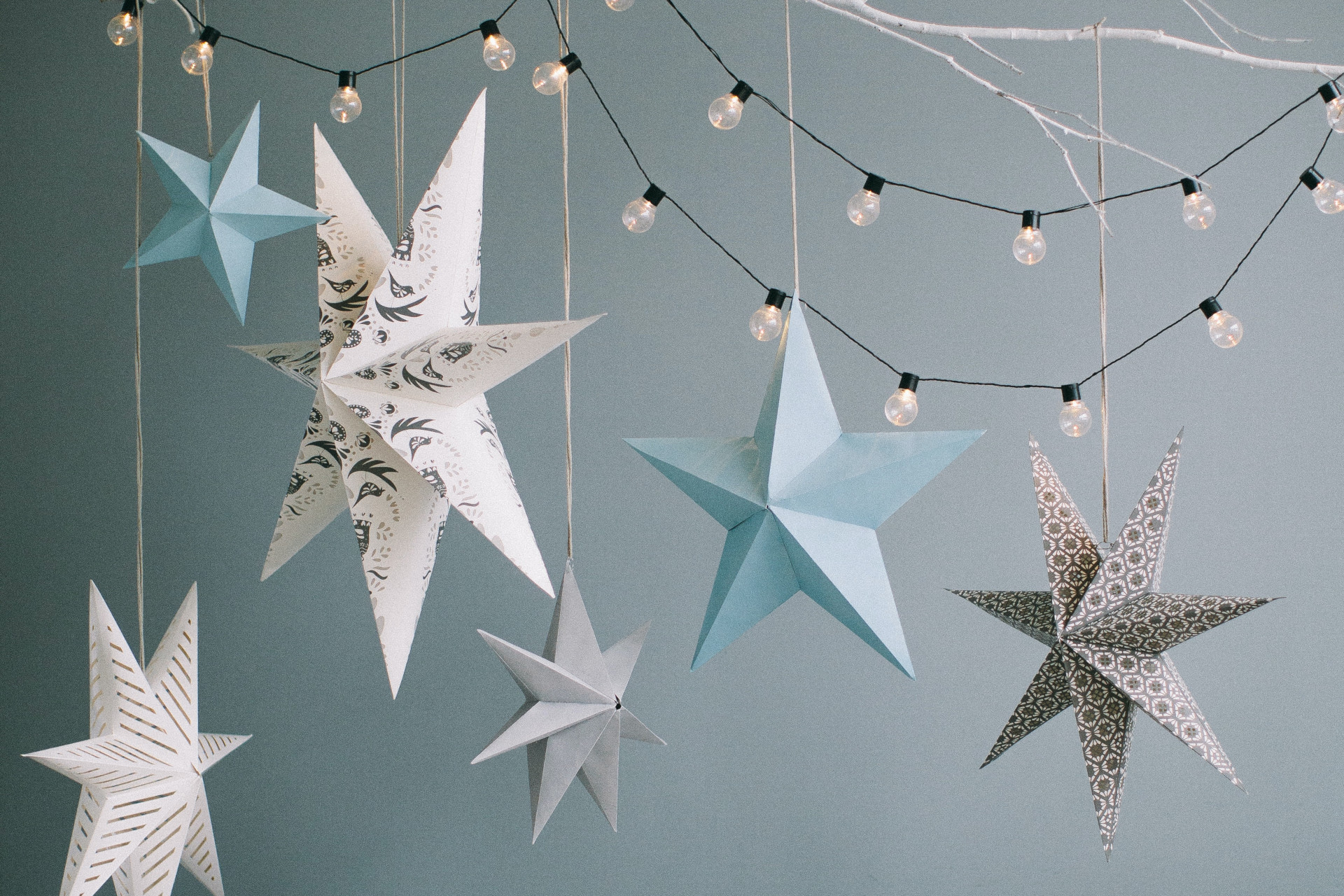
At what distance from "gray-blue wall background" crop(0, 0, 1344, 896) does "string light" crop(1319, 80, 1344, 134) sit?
0.78 m

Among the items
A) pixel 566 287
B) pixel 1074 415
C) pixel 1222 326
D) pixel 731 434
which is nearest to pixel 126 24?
pixel 566 287

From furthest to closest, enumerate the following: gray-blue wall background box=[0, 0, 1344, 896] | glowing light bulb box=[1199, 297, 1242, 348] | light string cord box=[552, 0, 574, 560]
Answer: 1. gray-blue wall background box=[0, 0, 1344, 896]
2. glowing light bulb box=[1199, 297, 1242, 348]
3. light string cord box=[552, 0, 574, 560]

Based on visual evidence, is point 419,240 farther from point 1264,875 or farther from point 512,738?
point 1264,875

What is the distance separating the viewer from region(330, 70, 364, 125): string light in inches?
48.8

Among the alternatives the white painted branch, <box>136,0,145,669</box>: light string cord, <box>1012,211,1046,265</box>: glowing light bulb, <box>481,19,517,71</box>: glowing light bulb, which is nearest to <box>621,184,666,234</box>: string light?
<box>481,19,517,71</box>: glowing light bulb

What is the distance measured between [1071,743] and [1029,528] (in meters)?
0.47

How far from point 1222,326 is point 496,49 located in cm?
104

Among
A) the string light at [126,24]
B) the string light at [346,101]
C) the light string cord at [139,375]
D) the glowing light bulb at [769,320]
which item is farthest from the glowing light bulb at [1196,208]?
the string light at [126,24]

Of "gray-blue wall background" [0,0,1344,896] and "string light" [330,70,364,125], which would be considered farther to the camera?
"gray-blue wall background" [0,0,1344,896]

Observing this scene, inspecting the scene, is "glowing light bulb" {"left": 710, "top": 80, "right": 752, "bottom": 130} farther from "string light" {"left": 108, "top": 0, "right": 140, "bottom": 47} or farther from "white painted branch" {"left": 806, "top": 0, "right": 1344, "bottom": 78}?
"string light" {"left": 108, "top": 0, "right": 140, "bottom": 47}

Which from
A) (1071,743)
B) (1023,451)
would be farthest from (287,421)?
(1071,743)

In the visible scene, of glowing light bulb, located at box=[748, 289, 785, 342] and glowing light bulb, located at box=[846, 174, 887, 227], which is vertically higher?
glowing light bulb, located at box=[846, 174, 887, 227]

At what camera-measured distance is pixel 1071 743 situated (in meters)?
1.94

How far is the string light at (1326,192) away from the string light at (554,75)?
0.97 m
